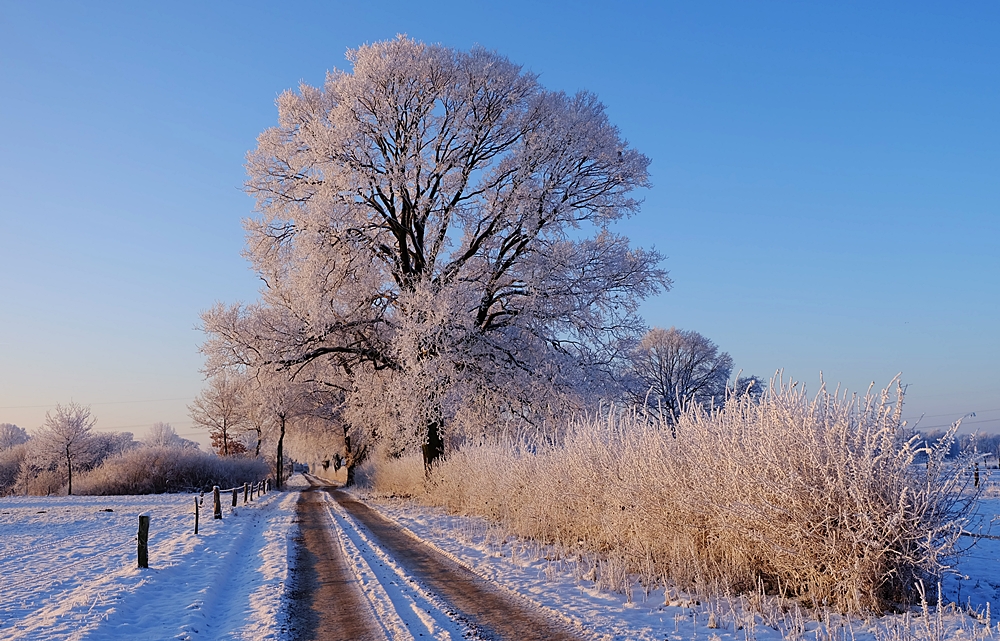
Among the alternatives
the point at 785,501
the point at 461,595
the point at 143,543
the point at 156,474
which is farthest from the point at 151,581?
the point at 156,474

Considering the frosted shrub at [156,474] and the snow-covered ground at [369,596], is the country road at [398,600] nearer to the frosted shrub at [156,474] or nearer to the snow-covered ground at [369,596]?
the snow-covered ground at [369,596]

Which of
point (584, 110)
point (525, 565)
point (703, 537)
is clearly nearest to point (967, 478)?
point (703, 537)

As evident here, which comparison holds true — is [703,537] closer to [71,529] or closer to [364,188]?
[364,188]

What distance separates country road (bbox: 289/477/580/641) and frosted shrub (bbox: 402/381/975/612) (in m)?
2.00

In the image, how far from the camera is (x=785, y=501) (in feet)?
20.0

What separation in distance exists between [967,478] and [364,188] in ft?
52.5

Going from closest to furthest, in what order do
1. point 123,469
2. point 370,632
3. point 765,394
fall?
point 370,632 → point 765,394 → point 123,469

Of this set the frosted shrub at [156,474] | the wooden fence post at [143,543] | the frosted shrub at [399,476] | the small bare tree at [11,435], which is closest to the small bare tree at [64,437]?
the frosted shrub at [156,474]

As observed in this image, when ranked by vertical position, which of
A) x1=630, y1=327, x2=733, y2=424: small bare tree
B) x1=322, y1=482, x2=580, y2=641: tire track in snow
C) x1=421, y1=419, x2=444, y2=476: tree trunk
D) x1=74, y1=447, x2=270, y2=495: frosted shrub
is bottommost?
x1=74, y1=447, x2=270, y2=495: frosted shrub

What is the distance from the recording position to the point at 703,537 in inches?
294

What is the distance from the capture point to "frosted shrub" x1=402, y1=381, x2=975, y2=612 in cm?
557

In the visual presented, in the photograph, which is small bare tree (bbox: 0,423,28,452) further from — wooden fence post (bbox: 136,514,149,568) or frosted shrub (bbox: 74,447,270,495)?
wooden fence post (bbox: 136,514,149,568)

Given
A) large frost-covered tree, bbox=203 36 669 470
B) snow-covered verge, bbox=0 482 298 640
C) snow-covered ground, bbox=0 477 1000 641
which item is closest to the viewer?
snow-covered ground, bbox=0 477 1000 641

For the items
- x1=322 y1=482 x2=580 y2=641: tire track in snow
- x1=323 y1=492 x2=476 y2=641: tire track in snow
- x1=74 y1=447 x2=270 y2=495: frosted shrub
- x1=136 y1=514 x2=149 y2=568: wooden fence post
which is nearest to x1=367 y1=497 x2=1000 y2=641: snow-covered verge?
x1=322 y1=482 x2=580 y2=641: tire track in snow
